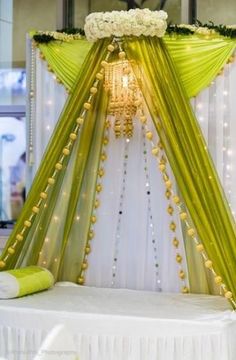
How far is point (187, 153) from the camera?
357 cm

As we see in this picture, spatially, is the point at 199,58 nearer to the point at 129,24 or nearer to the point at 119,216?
the point at 129,24

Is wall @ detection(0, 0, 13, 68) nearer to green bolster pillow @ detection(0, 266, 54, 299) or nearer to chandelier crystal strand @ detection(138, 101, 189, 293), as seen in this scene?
chandelier crystal strand @ detection(138, 101, 189, 293)

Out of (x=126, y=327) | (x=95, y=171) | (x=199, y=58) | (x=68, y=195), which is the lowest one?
(x=126, y=327)

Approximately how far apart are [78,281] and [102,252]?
263 millimetres

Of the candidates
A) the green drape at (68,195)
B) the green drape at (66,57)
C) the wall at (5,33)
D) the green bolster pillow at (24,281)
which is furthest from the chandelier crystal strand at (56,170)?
the wall at (5,33)

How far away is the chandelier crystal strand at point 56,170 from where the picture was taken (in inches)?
150

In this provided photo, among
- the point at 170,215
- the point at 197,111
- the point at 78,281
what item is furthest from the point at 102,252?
the point at 197,111

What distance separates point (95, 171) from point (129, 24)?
1.02 metres

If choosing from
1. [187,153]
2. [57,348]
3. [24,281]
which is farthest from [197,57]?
[57,348]

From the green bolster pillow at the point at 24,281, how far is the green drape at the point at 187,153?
105cm

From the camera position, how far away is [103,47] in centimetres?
382

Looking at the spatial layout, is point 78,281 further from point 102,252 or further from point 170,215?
point 170,215

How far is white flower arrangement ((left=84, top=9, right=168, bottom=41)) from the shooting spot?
12.1ft

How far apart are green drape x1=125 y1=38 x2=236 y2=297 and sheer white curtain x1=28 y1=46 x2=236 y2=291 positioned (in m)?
0.33
